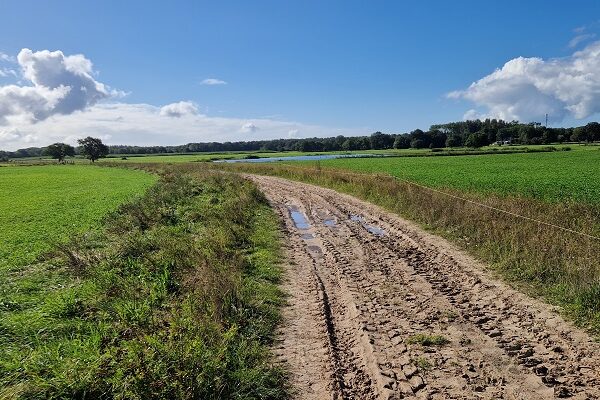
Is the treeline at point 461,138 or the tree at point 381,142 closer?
the treeline at point 461,138

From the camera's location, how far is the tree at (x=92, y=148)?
148750 millimetres

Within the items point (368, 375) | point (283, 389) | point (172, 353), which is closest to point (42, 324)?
point (172, 353)

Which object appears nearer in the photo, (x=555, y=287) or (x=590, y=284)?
(x=590, y=284)

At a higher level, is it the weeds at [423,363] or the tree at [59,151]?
the tree at [59,151]

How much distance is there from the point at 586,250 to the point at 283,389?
7.71m

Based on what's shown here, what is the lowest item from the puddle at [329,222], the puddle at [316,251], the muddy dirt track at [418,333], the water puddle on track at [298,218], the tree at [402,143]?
the water puddle on track at [298,218]

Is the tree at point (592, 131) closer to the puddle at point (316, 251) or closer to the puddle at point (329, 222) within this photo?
the puddle at point (329, 222)

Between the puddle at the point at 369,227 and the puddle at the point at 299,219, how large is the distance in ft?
7.00

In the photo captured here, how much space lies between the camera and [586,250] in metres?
9.23

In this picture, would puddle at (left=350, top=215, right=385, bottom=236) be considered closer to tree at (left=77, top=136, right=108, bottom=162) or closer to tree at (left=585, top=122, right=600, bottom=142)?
tree at (left=585, top=122, right=600, bottom=142)

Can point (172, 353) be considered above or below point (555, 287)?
above

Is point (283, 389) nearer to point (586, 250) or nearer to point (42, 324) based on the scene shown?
point (42, 324)

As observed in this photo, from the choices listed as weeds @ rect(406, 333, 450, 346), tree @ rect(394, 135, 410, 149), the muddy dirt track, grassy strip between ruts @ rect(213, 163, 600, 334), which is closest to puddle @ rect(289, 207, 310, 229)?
grassy strip between ruts @ rect(213, 163, 600, 334)

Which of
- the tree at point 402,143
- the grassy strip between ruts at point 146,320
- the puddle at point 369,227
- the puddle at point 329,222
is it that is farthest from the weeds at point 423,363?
the tree at point 402,143
